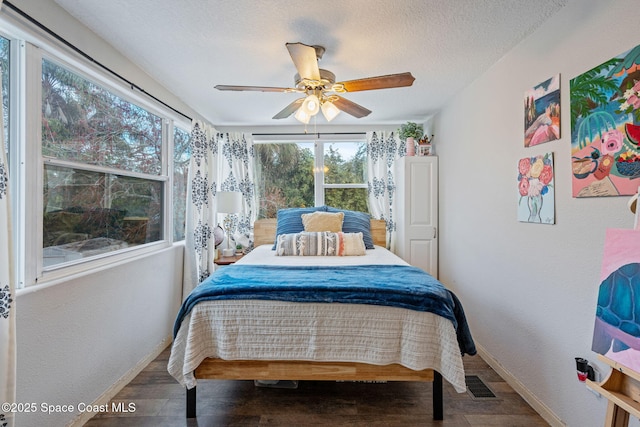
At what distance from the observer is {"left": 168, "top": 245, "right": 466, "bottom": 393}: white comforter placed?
1746mm

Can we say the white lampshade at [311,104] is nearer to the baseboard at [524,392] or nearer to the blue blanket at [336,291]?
the blue blanket at [336,291]

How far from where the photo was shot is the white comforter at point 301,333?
5.73ft

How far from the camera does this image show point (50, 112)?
1.73 meters

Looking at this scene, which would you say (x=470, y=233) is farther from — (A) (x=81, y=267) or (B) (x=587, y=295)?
(A) (x=81, y=267)

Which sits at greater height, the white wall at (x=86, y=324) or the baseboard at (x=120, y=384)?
the white wall at (x=86, y=324)

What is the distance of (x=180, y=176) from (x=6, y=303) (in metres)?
2.23

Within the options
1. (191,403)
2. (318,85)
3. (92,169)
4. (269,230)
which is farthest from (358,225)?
(92,169)

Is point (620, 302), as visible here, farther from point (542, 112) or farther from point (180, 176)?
point (180, 176)

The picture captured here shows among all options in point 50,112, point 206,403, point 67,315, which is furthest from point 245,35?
point 206,403

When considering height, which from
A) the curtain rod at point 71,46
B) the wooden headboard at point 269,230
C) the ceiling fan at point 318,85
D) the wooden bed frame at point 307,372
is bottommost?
the wooden bed frame at point 307,372

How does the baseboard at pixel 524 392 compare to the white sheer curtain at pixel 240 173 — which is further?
the white sheer curtain at pixel 240 173

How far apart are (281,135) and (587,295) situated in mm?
3544

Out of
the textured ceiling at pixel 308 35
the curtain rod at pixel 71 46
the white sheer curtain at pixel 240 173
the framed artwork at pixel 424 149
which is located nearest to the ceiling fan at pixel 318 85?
the textured ceiling at pixel 308 35

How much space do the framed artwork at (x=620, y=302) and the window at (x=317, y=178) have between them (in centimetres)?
309
